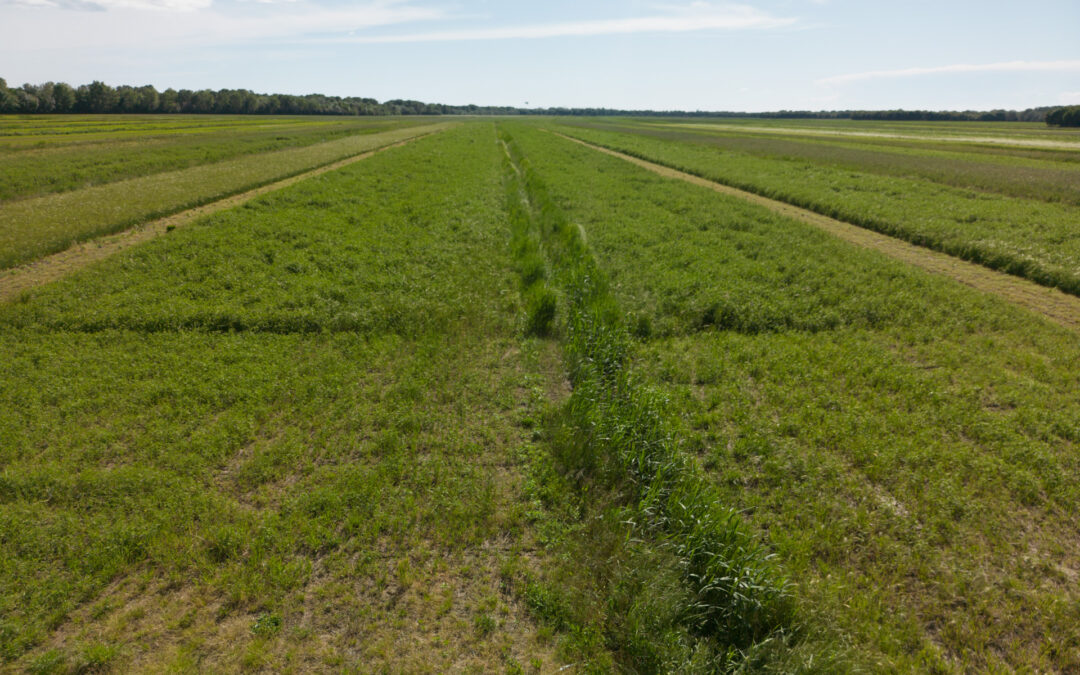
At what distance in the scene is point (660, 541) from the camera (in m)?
5.90

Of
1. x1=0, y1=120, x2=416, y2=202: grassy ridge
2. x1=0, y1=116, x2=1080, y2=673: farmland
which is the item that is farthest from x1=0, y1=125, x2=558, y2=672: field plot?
x1=0, y1=120, x2=416, y2=202: grassy ridge

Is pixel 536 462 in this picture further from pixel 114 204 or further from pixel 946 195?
pixel 946 195

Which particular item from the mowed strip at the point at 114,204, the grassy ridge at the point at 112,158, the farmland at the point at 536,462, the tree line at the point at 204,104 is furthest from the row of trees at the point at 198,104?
the farmland at the point at 536,462

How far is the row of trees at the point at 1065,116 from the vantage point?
324 ft

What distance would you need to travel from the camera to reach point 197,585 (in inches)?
208

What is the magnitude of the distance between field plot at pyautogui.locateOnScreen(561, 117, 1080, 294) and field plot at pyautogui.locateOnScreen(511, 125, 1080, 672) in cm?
468

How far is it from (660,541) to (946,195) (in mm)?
31206

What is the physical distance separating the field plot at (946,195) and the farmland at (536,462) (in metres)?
0.43

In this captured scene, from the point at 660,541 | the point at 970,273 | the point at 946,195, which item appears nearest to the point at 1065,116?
the point at 946,195

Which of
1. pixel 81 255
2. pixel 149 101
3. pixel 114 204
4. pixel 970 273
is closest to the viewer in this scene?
pixel 970 273

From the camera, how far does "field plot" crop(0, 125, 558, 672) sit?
15.9ft

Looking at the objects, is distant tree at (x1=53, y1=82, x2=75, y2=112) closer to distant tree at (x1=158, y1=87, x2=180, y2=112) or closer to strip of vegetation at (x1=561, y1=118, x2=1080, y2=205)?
distant tree at (x1=158, y1=87, x2=180, y2=112)

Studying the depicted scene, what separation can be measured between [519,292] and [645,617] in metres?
10.6

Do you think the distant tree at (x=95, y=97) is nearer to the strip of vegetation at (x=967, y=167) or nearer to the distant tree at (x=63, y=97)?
the distant tree at (x=63, y=97)
